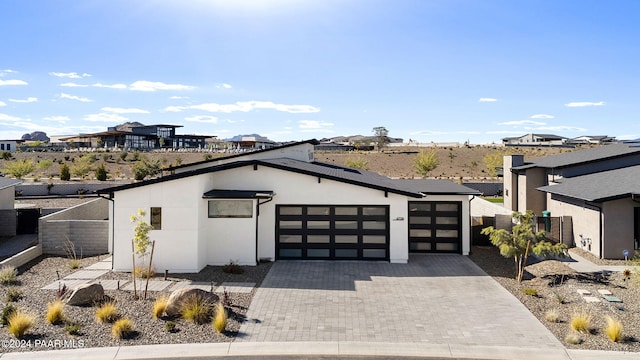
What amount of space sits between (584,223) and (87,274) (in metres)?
20.4

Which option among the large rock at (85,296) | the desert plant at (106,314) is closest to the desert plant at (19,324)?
the desert plant at (106,314)

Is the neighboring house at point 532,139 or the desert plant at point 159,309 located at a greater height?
the neighboring house at point 532,139

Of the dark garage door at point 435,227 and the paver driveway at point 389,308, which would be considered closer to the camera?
the paver driveway at point 389,308

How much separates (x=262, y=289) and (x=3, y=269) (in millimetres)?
9056

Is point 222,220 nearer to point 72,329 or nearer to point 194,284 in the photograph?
point 194,284

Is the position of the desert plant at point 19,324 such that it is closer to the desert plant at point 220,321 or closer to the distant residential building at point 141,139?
the desert plant at point 220,321

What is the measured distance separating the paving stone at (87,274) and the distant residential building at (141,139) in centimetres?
8192

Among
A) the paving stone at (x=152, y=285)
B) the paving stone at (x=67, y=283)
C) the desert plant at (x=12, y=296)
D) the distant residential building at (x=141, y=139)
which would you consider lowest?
the paving stone at (x=152, y=285)

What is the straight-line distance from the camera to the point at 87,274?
51.4ft

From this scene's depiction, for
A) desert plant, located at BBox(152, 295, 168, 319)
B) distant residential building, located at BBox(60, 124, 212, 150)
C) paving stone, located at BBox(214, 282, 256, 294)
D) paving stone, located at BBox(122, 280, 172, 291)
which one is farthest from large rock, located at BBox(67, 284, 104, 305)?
distant residential building, located at BBox(60, 124, 212, 150)

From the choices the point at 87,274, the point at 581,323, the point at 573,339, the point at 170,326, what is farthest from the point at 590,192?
the point at 87,274

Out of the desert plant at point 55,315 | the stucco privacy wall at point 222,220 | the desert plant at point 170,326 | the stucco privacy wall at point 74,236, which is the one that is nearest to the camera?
the desert plant at point 170,326

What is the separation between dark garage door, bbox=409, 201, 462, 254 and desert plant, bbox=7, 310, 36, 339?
1417cm

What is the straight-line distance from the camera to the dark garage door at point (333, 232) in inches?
698
